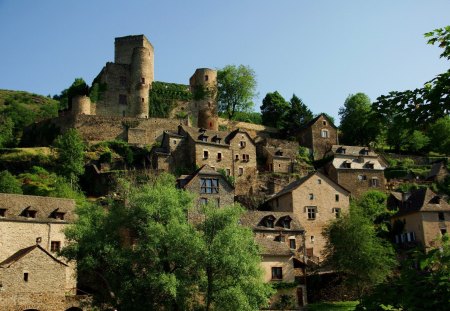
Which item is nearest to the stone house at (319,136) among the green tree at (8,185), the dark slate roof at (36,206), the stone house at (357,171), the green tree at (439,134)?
the stone house at (357,171)

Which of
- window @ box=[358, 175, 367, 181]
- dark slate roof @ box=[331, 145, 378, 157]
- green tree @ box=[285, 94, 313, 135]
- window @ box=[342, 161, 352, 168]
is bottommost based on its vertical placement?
window @ box=[358, 175, 367, 181]

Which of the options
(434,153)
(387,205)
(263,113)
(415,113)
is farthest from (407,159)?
(415,113)

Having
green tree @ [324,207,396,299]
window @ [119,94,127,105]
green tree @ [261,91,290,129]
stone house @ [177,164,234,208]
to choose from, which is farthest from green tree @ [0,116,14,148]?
green tree @ [324,207,396,299]

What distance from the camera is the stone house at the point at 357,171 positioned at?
6500 cm

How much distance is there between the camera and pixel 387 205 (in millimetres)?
60125

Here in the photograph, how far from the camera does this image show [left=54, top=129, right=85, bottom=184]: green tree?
198 ft

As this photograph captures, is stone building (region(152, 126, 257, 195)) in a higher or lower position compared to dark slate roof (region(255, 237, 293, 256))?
higher

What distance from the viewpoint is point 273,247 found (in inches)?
1665

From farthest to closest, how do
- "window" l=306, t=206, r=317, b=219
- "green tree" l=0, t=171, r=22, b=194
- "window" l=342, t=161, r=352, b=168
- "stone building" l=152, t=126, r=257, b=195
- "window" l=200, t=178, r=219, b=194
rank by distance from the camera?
"window" l=342, t=161, r=352, b=168, "stone building" l=152, t=126, r=257, b=195, "window" l=306, t=206, r=317, b=219, "window" l=200, t=178, r=219, b=194, "green tree" l=0, t=171, r=22, b=194

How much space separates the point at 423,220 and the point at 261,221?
16.1 m

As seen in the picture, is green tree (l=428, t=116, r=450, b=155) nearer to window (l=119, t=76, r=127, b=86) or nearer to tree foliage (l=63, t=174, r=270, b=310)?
window (l=119, t=76, r=127, b=86)

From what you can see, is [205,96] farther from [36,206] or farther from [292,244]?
[36,206]

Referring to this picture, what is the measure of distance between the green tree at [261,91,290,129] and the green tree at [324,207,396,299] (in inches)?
1801

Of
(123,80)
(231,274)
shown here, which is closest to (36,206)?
(231,274)
